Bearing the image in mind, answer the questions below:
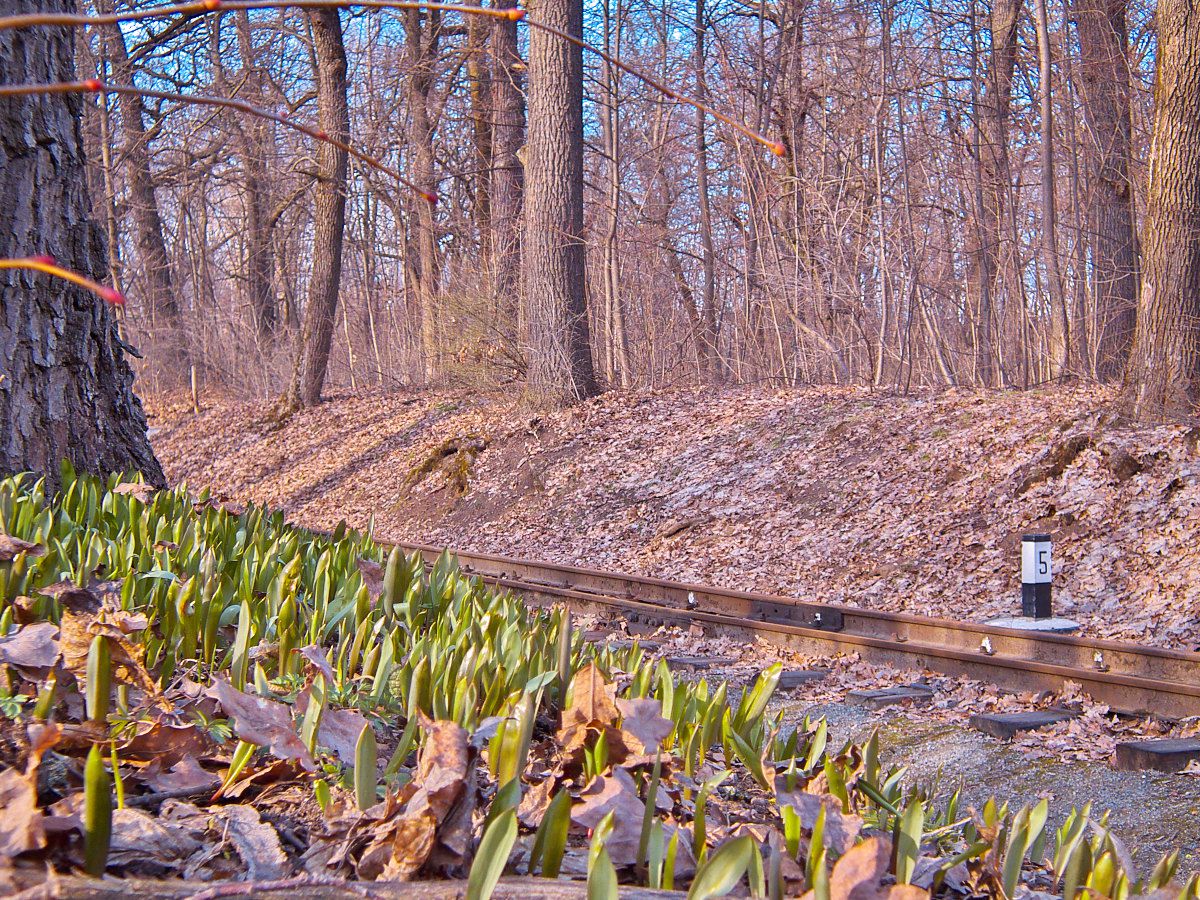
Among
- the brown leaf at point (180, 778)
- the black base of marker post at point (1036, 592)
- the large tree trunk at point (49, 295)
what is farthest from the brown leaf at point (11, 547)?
the black base of marker post at point (1036, 592)

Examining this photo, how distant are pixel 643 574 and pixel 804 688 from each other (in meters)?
4.79

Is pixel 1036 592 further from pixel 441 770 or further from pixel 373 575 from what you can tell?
pixel 441 770

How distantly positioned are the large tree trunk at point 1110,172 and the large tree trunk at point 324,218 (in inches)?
558

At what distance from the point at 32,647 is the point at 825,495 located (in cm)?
1041

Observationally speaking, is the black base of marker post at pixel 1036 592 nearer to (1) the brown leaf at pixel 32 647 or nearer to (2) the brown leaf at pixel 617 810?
(2) the brown leaf at pixel 617 810

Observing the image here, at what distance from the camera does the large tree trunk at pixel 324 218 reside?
23.5 m

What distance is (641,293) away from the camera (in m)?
26.0

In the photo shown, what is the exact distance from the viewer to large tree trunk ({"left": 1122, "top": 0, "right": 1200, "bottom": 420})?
1113cm

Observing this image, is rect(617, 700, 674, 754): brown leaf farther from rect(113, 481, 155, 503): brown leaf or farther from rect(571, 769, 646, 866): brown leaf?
rect(113, 481, 155, 503): brown leaf

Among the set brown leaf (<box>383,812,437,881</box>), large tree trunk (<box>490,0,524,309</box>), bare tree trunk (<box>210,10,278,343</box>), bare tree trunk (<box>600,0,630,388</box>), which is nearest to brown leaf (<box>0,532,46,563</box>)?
brown leaf (<box>383,812,437,881</box>)

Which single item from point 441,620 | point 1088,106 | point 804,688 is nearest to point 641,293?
point 1088,106

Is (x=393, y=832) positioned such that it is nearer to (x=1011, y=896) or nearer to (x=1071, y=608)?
(x=1011, y=896)

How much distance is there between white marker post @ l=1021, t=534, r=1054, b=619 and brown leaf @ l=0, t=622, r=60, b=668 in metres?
6.84

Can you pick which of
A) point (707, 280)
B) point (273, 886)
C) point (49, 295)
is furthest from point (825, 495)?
point (707, 280)
